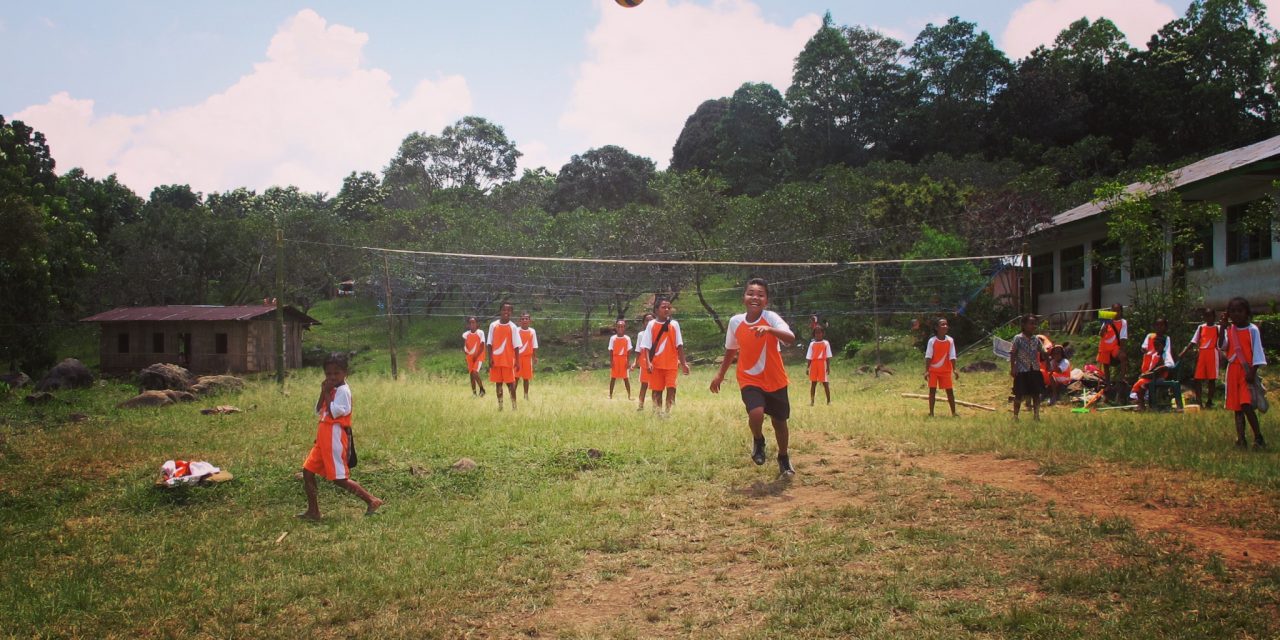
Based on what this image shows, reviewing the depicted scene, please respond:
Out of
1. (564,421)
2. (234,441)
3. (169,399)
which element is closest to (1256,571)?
(564,421)

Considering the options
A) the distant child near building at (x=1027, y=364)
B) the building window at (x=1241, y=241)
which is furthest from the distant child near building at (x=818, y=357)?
the building window at (x=1241, y=241)

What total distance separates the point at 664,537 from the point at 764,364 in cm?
236

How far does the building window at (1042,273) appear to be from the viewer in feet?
97.5

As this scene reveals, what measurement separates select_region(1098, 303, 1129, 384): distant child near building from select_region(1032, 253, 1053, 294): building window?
588 inches

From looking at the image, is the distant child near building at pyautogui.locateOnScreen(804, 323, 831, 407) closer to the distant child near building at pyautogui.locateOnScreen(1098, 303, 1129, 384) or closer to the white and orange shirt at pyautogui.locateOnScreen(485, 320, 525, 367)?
the distant child near building at pyautogui.locateOnScreen(1098, 303, 1129, 384)

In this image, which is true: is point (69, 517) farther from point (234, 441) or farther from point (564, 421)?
point (564, 421)

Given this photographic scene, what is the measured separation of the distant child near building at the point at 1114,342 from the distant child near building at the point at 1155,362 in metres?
0.45

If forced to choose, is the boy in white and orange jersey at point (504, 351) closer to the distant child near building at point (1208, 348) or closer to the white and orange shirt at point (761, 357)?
the white and orange shirt at point (761, 357)

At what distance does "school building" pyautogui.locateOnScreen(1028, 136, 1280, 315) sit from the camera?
18.9 metres

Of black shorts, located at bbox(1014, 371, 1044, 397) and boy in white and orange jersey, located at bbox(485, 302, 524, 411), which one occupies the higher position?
boy in white and orange jersey, located at bbox(485, 302, 524, 411)

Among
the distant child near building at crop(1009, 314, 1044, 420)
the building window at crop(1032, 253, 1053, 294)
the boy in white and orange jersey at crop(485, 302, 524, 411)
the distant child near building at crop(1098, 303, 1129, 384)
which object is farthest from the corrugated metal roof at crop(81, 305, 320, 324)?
the building window at crop(1032, 253, 1053, 294)

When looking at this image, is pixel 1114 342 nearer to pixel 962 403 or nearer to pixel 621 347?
pixel 962 403

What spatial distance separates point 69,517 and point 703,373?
65.0 feet

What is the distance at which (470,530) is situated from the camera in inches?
263
